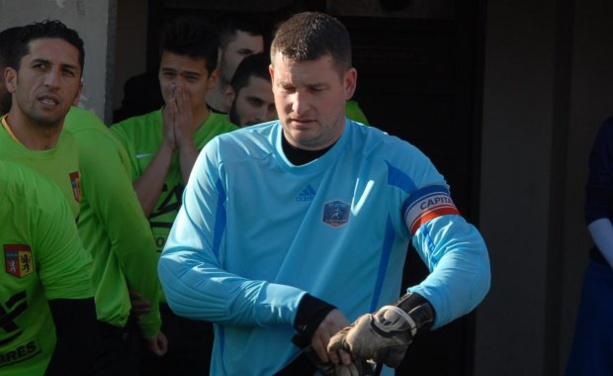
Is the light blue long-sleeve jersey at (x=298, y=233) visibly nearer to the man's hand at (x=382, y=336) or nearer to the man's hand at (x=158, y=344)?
the man's hand at (x=382, y=336)

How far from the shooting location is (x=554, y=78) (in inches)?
284

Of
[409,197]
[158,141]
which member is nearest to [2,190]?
[409,197]

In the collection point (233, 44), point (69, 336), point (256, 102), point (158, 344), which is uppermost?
point (233, 44)

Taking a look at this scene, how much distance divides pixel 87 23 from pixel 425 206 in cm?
254

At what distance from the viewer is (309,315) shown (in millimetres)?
3260

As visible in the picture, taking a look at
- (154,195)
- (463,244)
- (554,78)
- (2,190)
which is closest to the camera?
(463,244)

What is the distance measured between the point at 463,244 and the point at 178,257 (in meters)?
0.73

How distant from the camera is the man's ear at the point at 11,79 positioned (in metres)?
4.61

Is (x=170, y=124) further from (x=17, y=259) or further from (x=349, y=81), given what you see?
(x=349, y=81)

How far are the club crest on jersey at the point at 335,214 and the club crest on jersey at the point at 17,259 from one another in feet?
3.09

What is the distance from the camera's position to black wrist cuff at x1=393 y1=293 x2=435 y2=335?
319cm

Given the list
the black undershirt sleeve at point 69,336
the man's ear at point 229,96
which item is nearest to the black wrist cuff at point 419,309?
the black undershirt sleeve at point 69,336

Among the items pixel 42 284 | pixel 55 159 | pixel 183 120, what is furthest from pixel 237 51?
pixel 42 284

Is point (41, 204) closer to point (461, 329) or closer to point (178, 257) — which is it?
point (178, 257)
